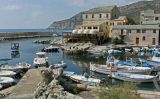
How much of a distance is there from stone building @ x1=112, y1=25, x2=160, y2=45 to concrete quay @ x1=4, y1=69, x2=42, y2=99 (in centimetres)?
4950

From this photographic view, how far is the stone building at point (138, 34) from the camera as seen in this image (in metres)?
81.1

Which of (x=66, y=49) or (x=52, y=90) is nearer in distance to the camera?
(x=52, y=90)

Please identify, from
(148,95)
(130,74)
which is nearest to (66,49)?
(130,74)

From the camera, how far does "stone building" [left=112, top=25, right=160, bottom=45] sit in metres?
81.1

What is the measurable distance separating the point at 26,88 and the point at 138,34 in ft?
186

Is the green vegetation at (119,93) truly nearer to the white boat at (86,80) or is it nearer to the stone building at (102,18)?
the white boat at (86,80)

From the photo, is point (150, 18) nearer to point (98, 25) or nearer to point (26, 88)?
point (98, 25)

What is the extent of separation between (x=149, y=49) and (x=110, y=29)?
20.9 meters

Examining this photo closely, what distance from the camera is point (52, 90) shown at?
2073 centimetres

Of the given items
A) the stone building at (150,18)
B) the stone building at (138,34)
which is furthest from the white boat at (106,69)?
the stone building at (150,18)

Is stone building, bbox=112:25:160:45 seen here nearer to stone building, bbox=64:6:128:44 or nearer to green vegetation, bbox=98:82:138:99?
stone building, bbox=64:6:128:44

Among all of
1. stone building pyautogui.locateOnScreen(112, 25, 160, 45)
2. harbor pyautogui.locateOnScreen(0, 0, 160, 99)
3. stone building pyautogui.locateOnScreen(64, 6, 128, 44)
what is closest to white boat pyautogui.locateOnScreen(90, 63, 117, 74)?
harbor pyautogui.locateOnScreen(0, 0, 160, 99)

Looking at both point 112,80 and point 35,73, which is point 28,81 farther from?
point 112,80

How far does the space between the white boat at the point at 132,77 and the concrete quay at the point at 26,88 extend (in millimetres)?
12038
